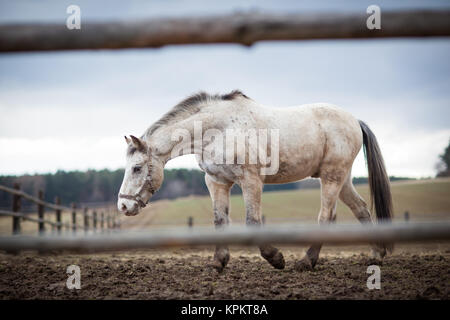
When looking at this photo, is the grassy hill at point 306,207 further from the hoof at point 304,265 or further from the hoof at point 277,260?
the hoof at point 277,260

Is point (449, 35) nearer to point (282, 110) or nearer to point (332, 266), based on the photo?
point (282, 110)

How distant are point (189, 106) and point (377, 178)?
3.02 m

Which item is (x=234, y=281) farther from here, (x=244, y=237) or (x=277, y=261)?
(x=244, y=237)

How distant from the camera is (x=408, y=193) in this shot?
29062 mm

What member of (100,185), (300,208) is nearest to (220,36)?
(300,208)

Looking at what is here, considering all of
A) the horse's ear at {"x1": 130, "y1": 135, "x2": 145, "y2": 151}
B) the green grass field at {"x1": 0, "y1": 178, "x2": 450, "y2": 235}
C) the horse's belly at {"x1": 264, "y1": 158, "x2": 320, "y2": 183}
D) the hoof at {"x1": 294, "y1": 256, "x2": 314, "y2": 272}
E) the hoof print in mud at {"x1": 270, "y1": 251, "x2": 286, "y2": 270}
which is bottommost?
the green grass field at {"x1": 0, "y1": 178, "x2": 450, "y2": 235}

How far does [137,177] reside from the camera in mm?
3959

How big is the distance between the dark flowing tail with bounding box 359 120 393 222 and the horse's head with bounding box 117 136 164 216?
320 cm

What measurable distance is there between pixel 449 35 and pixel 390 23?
0.24 meters

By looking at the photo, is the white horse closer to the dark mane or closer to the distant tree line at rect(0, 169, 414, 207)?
the dark mane

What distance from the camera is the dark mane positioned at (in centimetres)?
421

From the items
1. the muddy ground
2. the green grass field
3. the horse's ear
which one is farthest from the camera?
the green grass field

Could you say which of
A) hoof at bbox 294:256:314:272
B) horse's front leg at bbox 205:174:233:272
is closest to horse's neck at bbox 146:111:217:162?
horse's front leg at bbox 205:174:233:272
